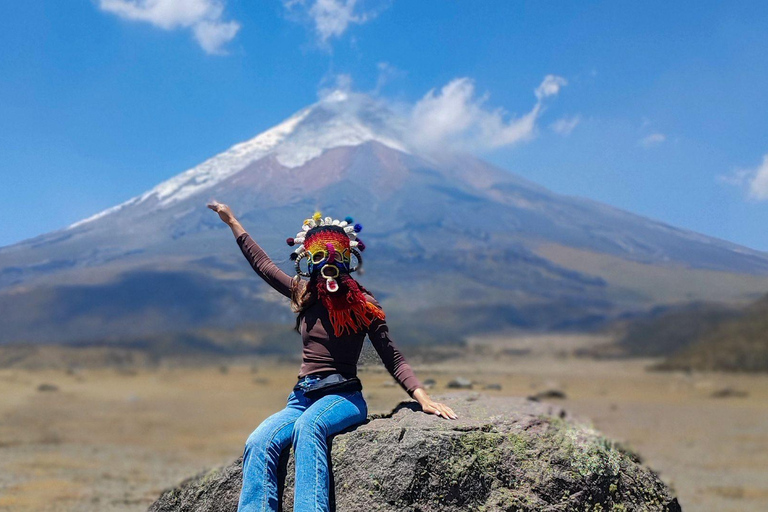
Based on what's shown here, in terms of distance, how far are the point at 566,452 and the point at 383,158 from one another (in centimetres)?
6313

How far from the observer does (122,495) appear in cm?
945

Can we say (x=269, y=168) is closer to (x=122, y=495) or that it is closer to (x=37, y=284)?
(x=37, y=284)

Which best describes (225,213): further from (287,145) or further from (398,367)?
(287,145)

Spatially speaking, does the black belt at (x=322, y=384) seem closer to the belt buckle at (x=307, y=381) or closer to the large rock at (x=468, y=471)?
the belt buckle at (x=307, y=381)

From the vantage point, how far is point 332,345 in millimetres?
4191

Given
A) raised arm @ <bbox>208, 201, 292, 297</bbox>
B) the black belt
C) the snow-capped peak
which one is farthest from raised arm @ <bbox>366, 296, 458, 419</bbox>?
the snow-capped peak

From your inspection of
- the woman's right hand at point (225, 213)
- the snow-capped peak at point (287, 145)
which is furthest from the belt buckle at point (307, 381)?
the snow-capped peak at point (287, 145)

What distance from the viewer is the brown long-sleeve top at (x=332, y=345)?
4.18 meters

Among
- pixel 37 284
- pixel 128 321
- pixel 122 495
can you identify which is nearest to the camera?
pixel 122 495

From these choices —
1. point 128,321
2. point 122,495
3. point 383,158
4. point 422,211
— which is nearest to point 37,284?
point 128,321

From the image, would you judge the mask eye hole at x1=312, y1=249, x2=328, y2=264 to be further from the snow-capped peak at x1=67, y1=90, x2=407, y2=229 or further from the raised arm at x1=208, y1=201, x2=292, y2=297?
the snow-capped peak at x1=67, y1=90, x2=407, y2=229

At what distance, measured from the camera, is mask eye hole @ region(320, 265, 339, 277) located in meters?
4.33

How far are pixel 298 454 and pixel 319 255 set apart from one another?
1232mm

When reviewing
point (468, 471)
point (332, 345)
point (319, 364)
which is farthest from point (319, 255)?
point (468, 471)
